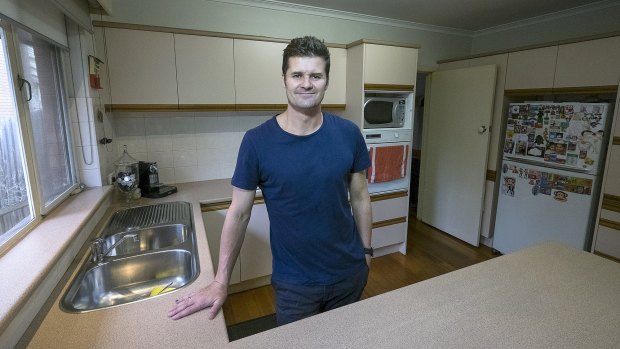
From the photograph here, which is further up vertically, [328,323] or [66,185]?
[66,185]

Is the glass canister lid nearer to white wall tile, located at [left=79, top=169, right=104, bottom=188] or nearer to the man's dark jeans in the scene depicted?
white wall tile, located at [left=79, top=169, right=104, bottom=188]

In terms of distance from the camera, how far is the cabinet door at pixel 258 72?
2254mm

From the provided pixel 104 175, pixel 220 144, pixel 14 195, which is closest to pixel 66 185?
pixel 104 175

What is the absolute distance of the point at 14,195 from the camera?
1.17 meters

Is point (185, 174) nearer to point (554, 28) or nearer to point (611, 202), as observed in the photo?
point (611, 202)

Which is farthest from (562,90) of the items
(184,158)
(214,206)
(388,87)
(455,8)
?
(184,158)

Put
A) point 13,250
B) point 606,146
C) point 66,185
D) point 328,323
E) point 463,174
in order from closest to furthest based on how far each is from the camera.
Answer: point 328,323
point 13,250
point 66,185
point 606,146
point 463,174

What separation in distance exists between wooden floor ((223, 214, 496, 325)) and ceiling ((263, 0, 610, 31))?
2167 mm

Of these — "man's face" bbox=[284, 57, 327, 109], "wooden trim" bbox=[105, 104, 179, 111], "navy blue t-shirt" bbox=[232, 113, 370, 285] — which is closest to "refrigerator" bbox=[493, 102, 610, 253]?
"navy blue t-shirt" bbox=[232, 113, 370, 285]

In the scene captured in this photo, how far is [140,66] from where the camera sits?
2012mm

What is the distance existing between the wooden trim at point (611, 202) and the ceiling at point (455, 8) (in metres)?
1.58

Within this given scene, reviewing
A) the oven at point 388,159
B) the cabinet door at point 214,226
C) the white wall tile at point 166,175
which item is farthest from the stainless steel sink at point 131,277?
the oven at point 388,159

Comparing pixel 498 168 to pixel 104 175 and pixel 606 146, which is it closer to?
pixel 606 146

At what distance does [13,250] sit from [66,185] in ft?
2.40
